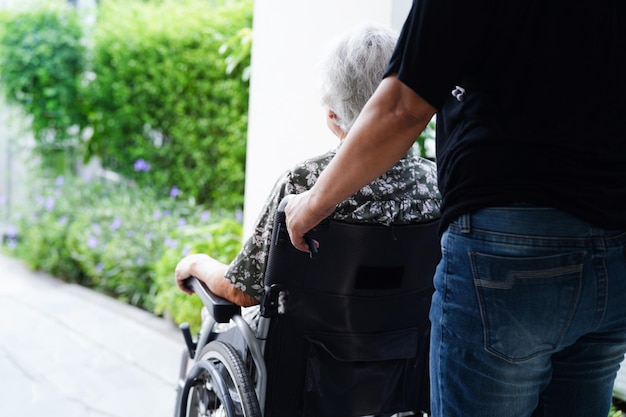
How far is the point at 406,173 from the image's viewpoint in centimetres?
171

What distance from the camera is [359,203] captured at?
1.62 metres

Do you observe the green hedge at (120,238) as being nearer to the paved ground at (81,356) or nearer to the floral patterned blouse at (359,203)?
the paved ground at (81,356)

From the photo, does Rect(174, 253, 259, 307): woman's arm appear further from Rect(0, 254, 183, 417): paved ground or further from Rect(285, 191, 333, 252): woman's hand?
Rect(0, 254, 183, 417): paved ground

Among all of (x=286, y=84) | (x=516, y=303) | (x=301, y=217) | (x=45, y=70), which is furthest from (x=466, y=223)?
(x=45, y=70)

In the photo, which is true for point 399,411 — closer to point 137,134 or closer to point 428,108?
point 428,108

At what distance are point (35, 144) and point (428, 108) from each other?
5228 mm

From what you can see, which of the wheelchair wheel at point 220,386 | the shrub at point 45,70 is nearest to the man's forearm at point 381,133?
the wheelchair wheel at point 220,386

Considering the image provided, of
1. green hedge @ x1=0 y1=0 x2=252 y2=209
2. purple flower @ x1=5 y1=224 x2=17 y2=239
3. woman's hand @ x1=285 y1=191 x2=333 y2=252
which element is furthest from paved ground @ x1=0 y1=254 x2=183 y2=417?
woman's hand @ x1=285 y1=191 x2=333 y2=252

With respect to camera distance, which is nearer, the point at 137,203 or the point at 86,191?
the point at 137,203

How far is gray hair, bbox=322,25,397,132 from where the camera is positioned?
162 cm

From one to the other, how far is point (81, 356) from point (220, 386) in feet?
6.56

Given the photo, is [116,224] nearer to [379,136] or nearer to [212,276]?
[212,276]

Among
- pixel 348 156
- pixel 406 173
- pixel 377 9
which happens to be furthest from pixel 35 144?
pixel 348 156

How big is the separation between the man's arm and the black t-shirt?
0.08ft
